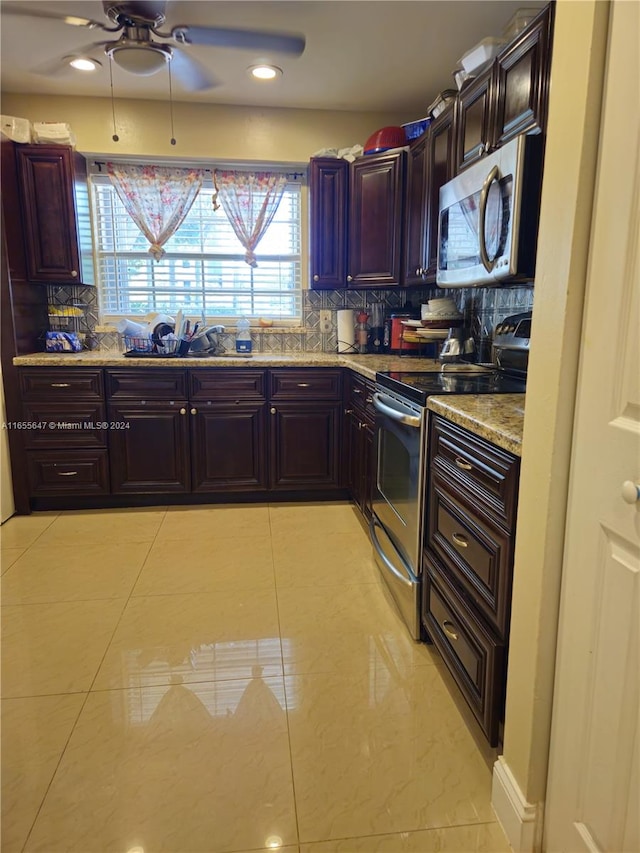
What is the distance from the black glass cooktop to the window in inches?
70.8

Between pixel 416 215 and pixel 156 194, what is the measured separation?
1.83 meters

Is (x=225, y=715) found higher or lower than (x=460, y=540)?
lower

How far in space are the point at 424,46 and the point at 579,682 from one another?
9.90ft

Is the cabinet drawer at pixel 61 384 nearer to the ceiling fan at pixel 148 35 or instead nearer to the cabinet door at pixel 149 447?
the cabinet door at pixel 149 447

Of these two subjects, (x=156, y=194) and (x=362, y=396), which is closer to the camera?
(x=362, y=396)

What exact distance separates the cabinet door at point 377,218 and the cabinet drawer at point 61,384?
1815 mm

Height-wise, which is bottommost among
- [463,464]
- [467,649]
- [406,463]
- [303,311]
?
[467,649]

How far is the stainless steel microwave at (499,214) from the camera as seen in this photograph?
1.78m

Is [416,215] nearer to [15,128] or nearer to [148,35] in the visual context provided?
[148,35]

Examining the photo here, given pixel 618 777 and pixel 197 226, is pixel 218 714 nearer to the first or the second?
pixel 618 777

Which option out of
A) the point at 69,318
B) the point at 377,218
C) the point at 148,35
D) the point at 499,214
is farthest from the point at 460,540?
the point at 69,318

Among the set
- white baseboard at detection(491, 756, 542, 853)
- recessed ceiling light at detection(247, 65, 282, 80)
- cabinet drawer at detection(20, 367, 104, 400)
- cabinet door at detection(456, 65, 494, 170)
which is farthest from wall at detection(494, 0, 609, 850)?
cabinet drawer at detection(20, 367, 104, 400)

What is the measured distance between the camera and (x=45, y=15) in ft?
7.43

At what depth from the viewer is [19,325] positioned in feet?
10.6
